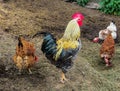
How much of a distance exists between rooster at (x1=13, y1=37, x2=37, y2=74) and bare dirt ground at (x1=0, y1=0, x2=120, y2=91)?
0.88 feet

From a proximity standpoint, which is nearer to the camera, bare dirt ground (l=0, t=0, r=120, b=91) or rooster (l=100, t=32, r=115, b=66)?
bare dirt ground (l=0, t=0, r=120, b=91)

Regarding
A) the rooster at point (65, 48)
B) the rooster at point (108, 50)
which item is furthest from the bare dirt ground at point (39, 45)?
the rooster at point (65, 48)

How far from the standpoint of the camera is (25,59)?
6988mm

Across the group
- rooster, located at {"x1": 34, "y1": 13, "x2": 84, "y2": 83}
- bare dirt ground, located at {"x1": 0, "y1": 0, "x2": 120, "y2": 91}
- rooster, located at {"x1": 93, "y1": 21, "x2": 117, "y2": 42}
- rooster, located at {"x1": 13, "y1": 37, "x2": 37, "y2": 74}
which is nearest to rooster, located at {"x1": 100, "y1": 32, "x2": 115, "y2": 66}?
bare dirt ground, located at {"x1": 0, "y1": 0, "x2": 120, "y2": 91}

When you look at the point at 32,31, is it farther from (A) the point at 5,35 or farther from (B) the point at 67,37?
(B) the point at 67,37

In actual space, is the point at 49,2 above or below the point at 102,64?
above

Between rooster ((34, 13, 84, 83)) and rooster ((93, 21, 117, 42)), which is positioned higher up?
rooster ((34, 13, 84, 83))

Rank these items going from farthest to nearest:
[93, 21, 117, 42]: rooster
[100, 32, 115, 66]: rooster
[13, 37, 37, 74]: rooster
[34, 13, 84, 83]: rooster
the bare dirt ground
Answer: [93, 21, 117, 42]: rooster
[100, 32, 115, 66]: rooster
the bare dirt ground
[13, 37, 37, 74]: rooster
[34, 13, 84, 83]: rooster

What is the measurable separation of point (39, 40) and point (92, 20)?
8.23 feet

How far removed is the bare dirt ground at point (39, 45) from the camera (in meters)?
7.12

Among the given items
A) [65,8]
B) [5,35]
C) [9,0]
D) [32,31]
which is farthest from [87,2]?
[5,35]

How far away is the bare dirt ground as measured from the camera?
23.4ft

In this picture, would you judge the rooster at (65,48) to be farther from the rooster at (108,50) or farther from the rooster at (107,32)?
the rooster at (107,32)

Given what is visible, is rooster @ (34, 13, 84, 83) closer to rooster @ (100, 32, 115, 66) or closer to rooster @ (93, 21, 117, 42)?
rooster @ (100, 32, 115, 66)
